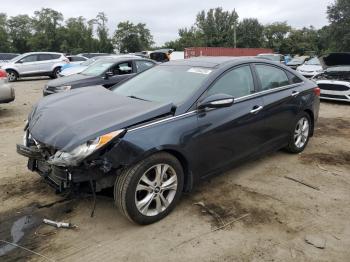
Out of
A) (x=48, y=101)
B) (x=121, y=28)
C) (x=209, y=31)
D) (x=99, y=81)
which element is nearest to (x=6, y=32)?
(x=121, y=28)

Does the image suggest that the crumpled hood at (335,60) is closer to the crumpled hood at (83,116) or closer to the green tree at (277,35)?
the crumpled hood at (83,116)

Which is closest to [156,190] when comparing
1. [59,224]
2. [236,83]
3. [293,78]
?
[59,224]

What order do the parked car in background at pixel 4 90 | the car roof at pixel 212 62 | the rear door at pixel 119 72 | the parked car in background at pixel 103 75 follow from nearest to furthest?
the car roof at pixel 212 62 < the parked car in background at pixel 4 90 < the parked car in background at pixel 103 75 < the rear door at pixel 119 72

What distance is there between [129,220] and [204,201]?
37.0 inches

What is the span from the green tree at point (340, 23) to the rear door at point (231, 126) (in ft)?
88.0

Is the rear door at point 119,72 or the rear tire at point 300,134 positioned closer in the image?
the rear tire at point 300,134

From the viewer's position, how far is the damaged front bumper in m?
3.10

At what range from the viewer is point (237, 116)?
13.6 ft

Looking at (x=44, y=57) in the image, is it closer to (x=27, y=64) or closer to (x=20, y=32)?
(x=27, y=64)

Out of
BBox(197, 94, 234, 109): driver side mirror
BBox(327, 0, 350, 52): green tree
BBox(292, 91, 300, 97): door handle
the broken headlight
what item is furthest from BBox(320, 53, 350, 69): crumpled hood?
BBox(327, 0, 350, 52): green tree

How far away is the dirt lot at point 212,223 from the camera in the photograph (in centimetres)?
308

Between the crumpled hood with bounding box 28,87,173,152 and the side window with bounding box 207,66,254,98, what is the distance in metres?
0.77

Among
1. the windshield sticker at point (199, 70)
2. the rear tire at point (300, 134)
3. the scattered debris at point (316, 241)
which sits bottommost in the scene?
the scattered debris at point (316, 241)

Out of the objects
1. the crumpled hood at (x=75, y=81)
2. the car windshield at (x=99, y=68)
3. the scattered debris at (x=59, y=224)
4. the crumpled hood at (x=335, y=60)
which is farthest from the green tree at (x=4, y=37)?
the scattered debris at (x=59, y=224)
